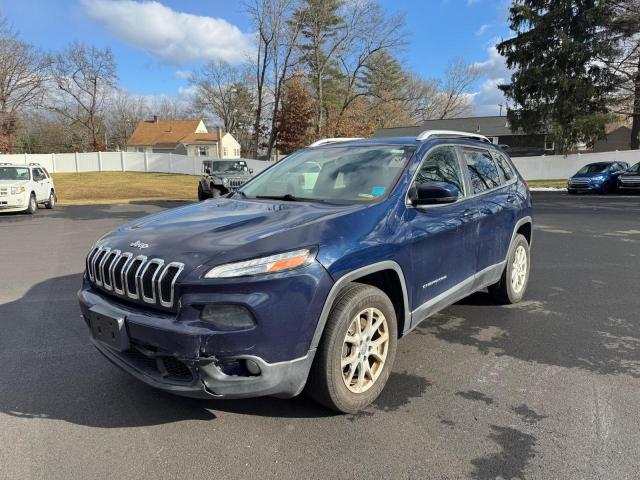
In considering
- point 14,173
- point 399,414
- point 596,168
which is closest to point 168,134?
point 14,173

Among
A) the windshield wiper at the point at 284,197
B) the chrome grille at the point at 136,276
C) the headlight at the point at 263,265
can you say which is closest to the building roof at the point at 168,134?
the windshield wiper at the point at 284,197

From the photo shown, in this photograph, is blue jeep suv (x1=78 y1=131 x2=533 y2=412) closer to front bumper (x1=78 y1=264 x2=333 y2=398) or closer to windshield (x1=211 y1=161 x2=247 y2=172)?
front bumper (x1=78 y1=264 x2=333 y2=398)

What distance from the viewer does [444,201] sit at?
11.5 feet

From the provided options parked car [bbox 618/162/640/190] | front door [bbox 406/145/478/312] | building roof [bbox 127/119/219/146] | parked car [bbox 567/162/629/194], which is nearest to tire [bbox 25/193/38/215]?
front door [bbox 406/145/478/312]

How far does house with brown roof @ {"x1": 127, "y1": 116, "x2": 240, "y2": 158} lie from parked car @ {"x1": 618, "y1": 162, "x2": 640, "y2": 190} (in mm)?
51573

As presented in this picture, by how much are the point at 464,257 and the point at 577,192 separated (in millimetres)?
22062

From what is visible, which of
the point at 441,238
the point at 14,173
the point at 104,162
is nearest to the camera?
the point at 441,238

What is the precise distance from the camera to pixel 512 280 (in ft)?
17.3

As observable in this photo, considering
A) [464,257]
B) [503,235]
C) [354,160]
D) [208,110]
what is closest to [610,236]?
[503,235]

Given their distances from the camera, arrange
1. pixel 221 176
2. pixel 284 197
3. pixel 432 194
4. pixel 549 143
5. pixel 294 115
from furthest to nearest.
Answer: pixel 294 115 → pixel 549 143 → pixel 221 176 → pixel 284 197 → pixel 432 194

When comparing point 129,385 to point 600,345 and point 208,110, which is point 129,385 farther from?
point 208,110

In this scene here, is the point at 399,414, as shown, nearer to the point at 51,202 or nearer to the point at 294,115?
the point at 51,202

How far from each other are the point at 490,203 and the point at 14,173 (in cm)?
1670

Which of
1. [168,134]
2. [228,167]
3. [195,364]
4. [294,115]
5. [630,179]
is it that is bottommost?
[195,364]
